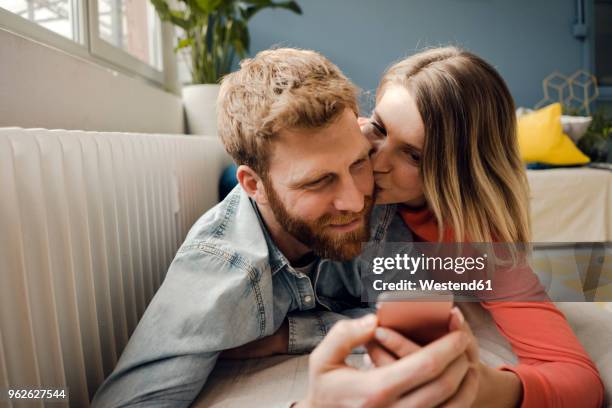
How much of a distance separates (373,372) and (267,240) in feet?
1.59

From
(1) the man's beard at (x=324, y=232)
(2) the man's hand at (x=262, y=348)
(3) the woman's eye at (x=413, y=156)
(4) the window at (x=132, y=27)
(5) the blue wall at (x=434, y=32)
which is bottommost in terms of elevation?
(2) the man's hand at (x=262, y=348)

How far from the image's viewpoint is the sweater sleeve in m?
0.64

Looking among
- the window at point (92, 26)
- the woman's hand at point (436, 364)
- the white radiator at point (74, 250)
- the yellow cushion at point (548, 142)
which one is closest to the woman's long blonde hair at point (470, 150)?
the woman's hand at point (436, 364)

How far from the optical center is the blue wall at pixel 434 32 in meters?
3.28

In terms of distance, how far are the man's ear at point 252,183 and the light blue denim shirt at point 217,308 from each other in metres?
0.02

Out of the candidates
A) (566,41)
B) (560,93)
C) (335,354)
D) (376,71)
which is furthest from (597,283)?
(566,41)

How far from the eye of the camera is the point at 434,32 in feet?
10.9

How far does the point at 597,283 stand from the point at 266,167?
27.4 inches

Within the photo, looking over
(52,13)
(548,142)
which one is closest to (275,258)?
(52,13)

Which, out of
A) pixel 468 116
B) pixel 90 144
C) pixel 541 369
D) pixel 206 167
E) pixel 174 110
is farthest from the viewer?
pixel 174 110

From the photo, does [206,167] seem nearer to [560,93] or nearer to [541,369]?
[541,369]

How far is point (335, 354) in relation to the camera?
1.36 feet

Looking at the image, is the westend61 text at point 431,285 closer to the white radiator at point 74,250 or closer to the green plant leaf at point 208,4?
the white radiator at point 74,250

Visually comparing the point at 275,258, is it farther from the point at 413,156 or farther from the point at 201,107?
the point at 201,107
